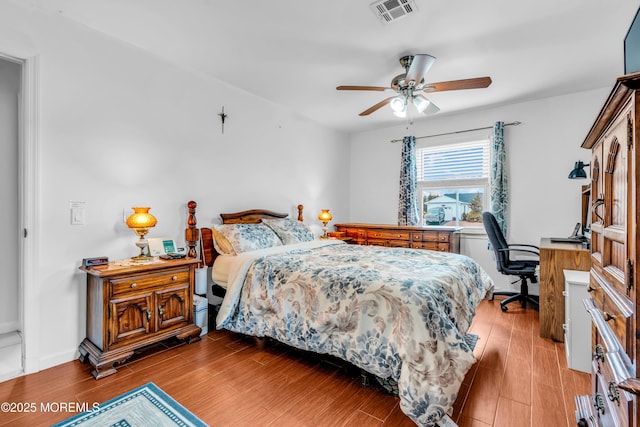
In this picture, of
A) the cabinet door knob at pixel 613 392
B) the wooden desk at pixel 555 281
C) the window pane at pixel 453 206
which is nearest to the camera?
the cabinet door knob at pixel 613 392

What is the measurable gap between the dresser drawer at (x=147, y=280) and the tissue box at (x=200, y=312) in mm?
259

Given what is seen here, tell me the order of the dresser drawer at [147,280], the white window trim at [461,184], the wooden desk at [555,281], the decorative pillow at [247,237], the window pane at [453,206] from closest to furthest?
the dresser drawer at [147,280] → the wooden desk at [555,281] → the decorative pillow at [247,237] → the white window trim at [461,184] → the window pane at [453,206]

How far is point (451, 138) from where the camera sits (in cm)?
455

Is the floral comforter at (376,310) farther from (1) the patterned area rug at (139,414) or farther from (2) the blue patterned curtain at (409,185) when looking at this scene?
(2) the blue patterned curtain at (409,185)

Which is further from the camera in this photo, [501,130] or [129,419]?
[501,130]

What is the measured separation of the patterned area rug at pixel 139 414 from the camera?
1.63 meters

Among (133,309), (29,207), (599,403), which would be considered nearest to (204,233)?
(133,309)

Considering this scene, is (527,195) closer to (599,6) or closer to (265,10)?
(599,6)

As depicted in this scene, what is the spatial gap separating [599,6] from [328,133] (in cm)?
352

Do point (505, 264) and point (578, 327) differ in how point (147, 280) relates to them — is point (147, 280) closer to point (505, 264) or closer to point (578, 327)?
point (578, 327)

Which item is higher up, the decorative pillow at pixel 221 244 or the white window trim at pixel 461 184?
the white window trim at pixel 461 184

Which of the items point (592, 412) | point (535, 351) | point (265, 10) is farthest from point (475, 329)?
point (265, 10)

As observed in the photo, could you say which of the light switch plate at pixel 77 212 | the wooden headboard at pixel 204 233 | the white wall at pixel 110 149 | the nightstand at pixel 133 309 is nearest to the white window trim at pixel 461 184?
the white wall at pixel 110 149

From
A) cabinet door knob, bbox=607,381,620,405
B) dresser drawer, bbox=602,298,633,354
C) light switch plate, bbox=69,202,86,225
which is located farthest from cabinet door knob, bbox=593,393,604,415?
light switch plate, bbox=69,202,86,225
